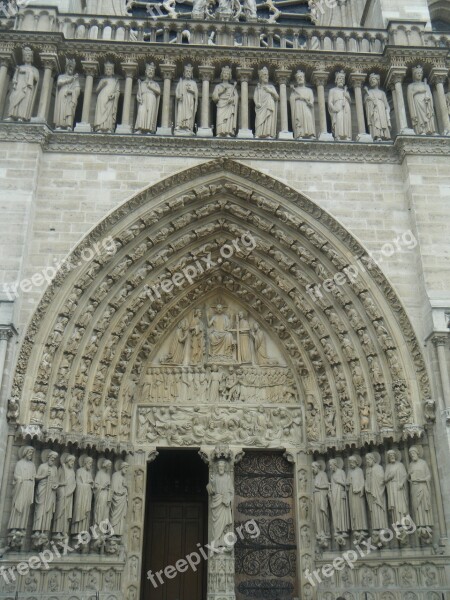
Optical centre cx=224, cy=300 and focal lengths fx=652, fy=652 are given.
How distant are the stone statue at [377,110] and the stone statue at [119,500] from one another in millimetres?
6403

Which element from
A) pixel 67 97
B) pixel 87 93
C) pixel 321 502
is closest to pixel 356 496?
pixel 321 502

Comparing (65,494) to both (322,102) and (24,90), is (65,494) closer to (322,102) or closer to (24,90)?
(24,90)

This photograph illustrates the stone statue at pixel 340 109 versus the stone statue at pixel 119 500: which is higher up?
the stone statue at pixel 340 109

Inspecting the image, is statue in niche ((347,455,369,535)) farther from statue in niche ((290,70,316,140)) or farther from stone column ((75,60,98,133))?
stone column ((75,60,98,133))

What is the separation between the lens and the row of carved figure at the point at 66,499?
8008mm

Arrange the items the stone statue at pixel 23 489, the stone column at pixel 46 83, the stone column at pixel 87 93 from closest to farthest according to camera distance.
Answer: the stone statue at pixel 23 489 → the stone column at pixel 46 83 → the stone column at pixel 87 93

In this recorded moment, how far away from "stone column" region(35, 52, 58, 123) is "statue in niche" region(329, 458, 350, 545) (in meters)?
6.72

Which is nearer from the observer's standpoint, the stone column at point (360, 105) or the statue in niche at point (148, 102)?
the statue in niche at point (148, 102)

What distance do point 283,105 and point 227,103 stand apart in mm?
904

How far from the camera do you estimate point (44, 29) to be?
10.4 m

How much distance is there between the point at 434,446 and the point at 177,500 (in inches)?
173

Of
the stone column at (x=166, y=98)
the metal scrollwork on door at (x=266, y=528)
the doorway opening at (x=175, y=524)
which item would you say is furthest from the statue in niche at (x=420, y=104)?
the doorway opening at (x=175, y=524)

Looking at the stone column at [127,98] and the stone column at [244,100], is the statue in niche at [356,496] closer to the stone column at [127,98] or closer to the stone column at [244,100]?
the stone column at [244,100]

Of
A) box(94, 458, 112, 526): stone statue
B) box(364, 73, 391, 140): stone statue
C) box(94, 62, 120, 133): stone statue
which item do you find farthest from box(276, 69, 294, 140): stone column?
box(94, 458, 112, 526): stone statue
